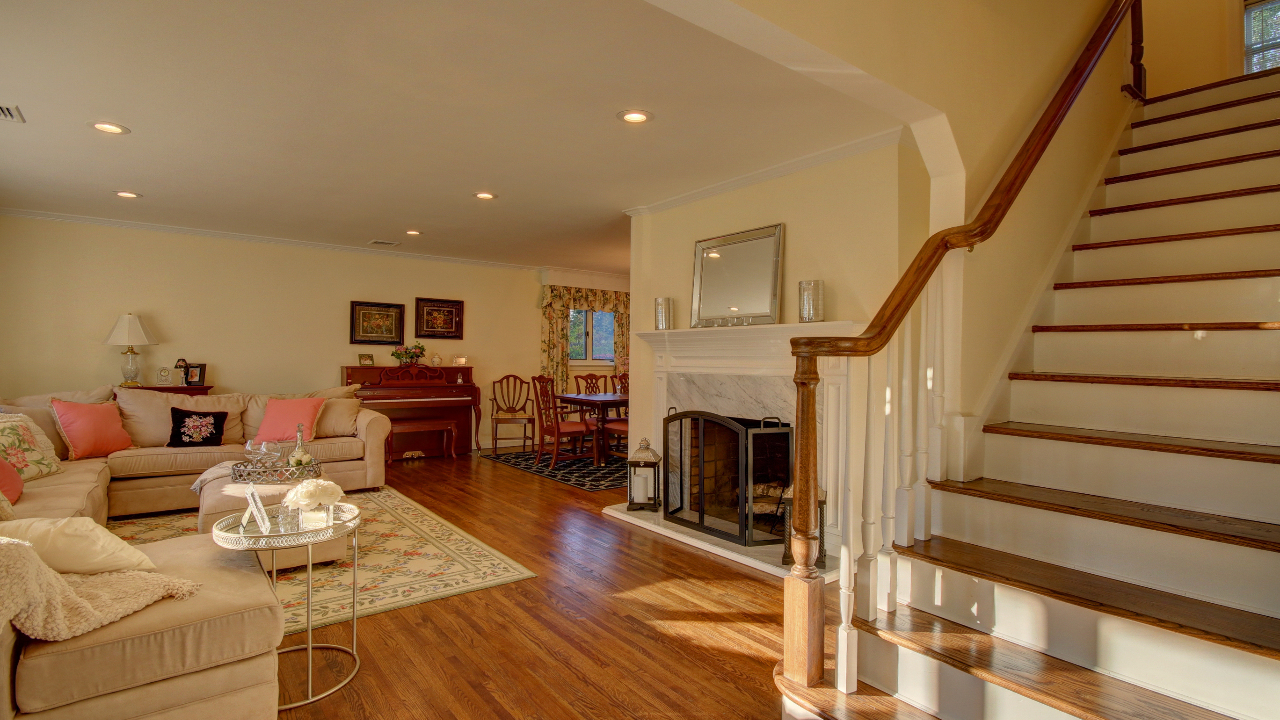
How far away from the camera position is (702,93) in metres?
2.87

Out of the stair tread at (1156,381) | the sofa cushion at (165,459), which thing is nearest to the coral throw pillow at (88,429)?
the sofa cushion at (165,459)

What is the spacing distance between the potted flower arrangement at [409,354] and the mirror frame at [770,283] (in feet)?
13.1

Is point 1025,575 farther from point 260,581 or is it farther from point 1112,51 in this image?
point 1112,51

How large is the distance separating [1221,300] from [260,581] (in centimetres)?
347

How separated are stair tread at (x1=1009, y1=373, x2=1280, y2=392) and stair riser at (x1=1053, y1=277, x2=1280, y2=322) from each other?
309 mm

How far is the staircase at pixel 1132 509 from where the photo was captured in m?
1.46

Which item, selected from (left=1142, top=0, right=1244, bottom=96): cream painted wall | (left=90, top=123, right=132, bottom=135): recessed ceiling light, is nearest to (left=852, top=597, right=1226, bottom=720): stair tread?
(left=90, top=123, right=132, bottom=135): recessed ceiling light

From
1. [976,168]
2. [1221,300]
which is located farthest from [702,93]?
[1221,300]

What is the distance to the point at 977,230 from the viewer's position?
6.71 feet

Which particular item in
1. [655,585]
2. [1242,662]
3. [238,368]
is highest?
[238,368]

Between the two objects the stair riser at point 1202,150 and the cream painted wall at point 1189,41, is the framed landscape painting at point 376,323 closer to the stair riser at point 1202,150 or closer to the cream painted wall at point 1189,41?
the stair riser at point 1202,150

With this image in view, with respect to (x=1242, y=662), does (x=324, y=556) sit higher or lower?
lower

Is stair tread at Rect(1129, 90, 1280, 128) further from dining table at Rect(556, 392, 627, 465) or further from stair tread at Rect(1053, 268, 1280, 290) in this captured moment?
dining table at Rect(556, 392, 627, 465)

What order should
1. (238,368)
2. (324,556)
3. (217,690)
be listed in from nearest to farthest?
(217,690) → (324,556) → (238,368)
